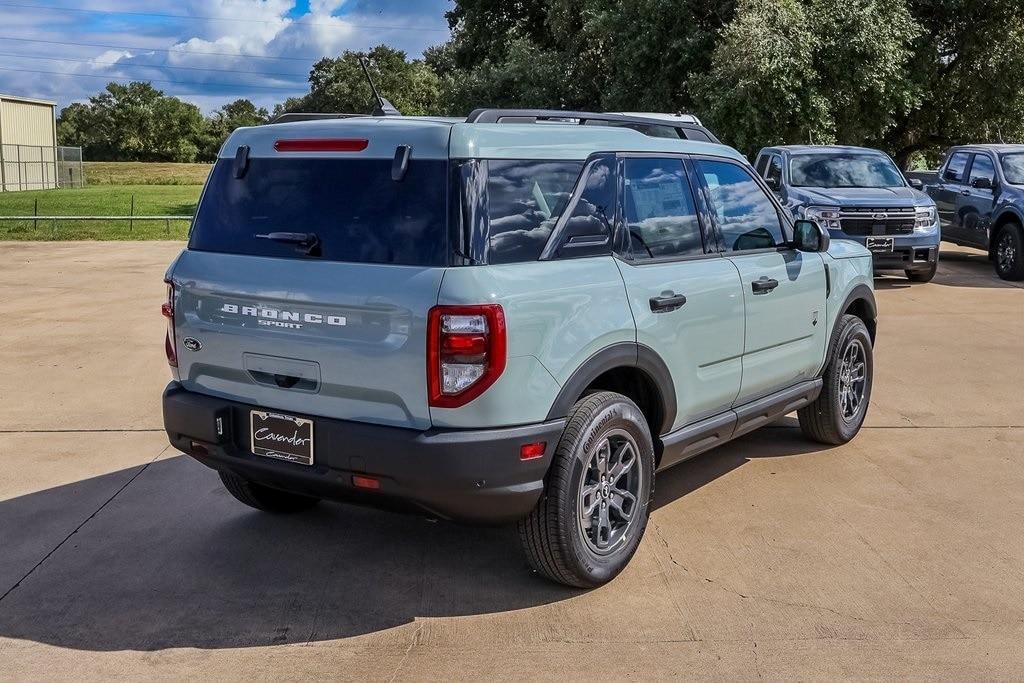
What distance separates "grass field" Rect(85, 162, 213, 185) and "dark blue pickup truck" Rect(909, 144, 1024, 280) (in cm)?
4847

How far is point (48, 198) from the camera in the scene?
140 ft

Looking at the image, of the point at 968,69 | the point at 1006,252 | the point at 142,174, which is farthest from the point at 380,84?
the point at 1006,252

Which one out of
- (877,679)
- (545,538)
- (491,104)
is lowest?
(877,679)

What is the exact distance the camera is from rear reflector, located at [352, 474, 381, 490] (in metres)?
3.90

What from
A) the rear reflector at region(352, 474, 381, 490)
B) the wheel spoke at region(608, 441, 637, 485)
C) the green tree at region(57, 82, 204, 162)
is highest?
the green tree at region(57, 82, 204, 162)

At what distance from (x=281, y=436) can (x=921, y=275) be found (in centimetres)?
1257

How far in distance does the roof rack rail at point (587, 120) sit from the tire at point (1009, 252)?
35.2 feet

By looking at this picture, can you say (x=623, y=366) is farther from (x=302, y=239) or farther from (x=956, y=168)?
(x=956, y=168)

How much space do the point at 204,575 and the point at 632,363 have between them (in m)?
2.04

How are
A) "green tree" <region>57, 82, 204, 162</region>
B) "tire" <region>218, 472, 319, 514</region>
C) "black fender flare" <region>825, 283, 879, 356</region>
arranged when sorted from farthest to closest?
"green tree" <region>57, 82, 204, 162</region>, "black fender flare" <region>825, 283, 879, 356</region>, "tire" <region>218, 472, 319, 514</region>

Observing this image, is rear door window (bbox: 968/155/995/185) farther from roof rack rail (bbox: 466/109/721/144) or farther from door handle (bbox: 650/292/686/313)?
door handle (bbox: 650/292/686/313)

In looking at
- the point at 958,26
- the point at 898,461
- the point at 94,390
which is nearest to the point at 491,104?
the point at 958,26

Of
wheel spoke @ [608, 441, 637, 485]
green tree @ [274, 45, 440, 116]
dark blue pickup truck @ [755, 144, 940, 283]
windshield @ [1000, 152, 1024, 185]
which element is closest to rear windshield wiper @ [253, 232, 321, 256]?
wheel spoke @ [608, 441, 637, 485]

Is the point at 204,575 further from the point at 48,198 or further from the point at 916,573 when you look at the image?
the point at 48,198
